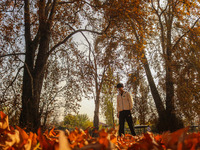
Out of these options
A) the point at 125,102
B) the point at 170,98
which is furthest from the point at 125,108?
the point at 170,98

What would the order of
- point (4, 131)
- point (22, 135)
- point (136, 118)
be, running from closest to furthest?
point (22, 135), point (4, 131), point (136, 118)

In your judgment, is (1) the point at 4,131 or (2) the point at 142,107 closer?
(1) the point at 4,131

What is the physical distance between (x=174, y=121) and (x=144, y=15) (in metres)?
8.55

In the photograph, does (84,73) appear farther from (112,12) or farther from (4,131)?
(4,131)

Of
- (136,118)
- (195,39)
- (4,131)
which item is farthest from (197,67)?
(4,131)

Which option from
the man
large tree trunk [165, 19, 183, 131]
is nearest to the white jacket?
the man

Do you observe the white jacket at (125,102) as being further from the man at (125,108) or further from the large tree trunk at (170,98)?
the large tree trunk at (170,98)

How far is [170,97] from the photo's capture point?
1317 cm

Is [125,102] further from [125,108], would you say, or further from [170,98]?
[170,98]

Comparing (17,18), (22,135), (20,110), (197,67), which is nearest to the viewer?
(22,135)

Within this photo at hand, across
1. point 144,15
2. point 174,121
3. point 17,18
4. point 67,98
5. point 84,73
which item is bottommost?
point 174,121

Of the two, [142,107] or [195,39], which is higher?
[195,39]

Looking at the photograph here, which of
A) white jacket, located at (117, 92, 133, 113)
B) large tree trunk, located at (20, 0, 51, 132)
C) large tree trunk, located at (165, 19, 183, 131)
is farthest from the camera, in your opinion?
large tree trunk, located at (165, 19, 183, 131)

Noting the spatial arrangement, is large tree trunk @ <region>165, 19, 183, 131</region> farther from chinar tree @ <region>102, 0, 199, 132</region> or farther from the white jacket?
the white jacket
